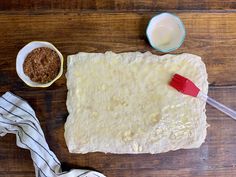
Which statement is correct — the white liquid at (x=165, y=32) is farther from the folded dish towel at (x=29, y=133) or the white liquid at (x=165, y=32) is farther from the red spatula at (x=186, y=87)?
the folded dish towel at (x=29, y=133)

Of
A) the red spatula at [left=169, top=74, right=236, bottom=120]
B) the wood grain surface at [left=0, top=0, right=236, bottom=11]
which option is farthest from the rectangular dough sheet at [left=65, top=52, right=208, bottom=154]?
the wood grain surface at [left=0, top=0, right=236, bottom=11]

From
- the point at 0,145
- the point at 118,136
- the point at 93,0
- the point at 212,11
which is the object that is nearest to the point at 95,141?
the point at 118,136

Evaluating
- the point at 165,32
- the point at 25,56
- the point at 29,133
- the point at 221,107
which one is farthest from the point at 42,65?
the point at 221,107

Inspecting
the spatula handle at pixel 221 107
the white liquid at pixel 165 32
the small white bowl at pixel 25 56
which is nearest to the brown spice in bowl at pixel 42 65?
the small white bowl at pixel 25 56

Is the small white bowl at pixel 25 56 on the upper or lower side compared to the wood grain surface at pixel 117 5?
lower

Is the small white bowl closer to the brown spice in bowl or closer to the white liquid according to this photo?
the brown spice in bowl

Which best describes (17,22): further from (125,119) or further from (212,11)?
(212,11)
